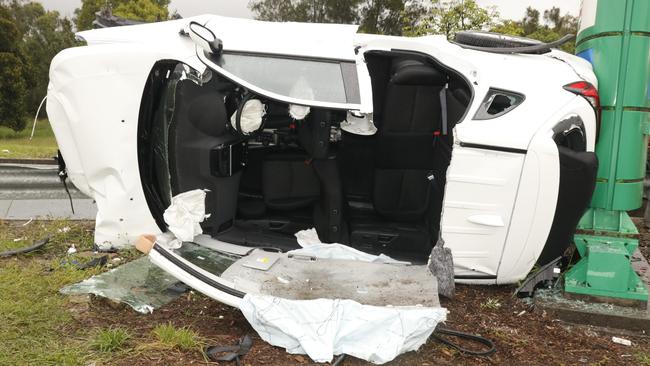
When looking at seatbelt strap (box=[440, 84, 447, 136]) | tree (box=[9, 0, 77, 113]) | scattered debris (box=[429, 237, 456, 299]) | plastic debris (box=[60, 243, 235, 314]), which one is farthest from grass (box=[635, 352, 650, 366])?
tree (box=[9, 0, 77, 113])

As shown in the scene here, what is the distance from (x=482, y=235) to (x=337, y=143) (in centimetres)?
145

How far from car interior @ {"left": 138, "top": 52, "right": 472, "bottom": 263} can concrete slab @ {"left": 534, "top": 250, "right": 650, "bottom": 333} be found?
3.02ft

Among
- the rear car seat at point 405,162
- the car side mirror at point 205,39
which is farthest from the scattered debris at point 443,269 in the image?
the car side mirror at point 205,39

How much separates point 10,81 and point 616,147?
78.3 ft

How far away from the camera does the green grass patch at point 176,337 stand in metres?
2.77

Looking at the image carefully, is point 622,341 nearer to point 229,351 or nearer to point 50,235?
point 229,351

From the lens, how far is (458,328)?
10.2 ft

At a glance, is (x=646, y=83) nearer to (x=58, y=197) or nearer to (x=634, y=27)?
(x=634, y=27)

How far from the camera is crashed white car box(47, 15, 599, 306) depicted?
3.14 metres

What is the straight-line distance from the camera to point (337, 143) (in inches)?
164

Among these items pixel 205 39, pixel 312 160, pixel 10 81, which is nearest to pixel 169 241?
pixel 312 160

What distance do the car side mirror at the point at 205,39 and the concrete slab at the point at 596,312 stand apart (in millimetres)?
2633

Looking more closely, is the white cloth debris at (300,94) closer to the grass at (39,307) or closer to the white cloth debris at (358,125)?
the white cloth debris at (358,125)

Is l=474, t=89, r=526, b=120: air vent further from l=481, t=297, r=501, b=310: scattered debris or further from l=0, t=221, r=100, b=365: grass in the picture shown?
l=0, t=221, r=100, b=365: grass
